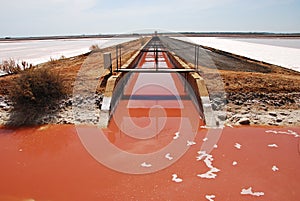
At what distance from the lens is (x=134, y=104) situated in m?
8.80

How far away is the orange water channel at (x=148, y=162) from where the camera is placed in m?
4.26

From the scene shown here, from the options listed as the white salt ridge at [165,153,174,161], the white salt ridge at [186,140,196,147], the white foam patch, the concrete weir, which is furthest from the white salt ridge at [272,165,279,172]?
the white foam patch

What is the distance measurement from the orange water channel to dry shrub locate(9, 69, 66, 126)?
65 centimetres

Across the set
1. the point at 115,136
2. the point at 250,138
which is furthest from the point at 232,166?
the point at 115,136

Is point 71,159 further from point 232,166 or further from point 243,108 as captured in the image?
point 243,108

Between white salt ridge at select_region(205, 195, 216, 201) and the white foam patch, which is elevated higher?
the white foam patch

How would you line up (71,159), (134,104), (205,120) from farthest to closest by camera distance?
(134,104), (205,120), (71,159)

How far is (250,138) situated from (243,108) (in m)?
1.79

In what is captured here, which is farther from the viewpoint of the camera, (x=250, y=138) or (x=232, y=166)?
(x=250, y=138)

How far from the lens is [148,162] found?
5.23 meters

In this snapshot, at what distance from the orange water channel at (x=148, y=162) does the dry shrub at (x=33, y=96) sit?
0.65m

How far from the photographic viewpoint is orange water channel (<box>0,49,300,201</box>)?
426cm

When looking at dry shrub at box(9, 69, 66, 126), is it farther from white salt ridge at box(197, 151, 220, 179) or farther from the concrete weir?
white salt ridge at box(197, 151, 220, 179)

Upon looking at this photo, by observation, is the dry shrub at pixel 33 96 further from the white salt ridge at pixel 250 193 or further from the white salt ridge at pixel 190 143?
the white salt ridge at pixel 250 193
